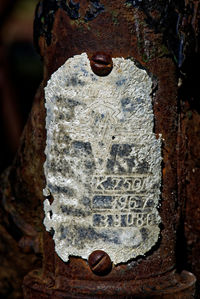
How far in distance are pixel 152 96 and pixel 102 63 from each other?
0.44 feet

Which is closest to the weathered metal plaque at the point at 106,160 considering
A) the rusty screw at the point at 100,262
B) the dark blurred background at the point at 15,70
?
the rusty screw at the point at 100,262

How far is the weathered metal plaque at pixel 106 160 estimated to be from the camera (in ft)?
3.89

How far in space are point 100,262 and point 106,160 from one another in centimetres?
22

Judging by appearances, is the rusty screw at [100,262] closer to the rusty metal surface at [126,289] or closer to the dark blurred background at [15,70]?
the rusty metal surface at [126,289]

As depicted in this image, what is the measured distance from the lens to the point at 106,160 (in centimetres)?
118

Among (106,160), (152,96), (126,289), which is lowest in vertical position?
(126,289)

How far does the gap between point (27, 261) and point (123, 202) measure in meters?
0.60

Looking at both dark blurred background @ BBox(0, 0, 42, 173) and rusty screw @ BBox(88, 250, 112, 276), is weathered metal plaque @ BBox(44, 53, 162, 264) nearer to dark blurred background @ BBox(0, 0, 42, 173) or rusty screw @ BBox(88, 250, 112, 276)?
rusty screw @ BBox(88, 250, 112, 276)

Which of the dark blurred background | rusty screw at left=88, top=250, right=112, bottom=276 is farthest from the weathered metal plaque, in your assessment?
the dark blurred background

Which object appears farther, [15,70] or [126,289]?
[15,70]

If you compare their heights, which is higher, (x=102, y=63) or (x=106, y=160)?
(x=102, y=63)

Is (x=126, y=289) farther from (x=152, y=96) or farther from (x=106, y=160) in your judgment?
(x=152, y=96)

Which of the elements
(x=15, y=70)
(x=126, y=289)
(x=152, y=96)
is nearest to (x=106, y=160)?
(x=152, y=96)

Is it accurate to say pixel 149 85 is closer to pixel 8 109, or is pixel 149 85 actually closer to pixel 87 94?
pixel 87 94
